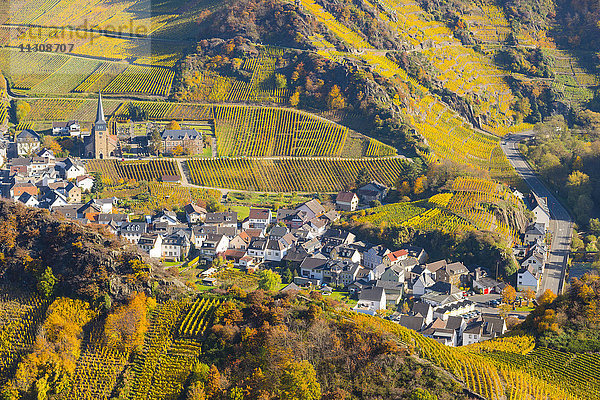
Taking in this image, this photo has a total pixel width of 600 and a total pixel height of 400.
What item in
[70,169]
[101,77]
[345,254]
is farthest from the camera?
[101,77]

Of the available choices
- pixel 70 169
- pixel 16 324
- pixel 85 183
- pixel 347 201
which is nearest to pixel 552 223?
pixel 347 201

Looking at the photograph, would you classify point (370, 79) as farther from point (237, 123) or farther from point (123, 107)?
point (123, 107)

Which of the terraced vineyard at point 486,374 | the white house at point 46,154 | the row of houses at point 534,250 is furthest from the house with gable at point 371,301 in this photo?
the white house at point 46,154

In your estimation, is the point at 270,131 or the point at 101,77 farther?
the point at 101,77

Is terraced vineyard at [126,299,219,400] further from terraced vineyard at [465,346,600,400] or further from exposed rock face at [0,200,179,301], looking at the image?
terraced vineyard at [465,346,600,400]

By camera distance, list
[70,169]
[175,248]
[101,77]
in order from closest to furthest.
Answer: [175,248] → [70,169] → [101,77]

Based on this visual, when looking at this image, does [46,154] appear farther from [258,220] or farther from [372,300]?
[372,300]

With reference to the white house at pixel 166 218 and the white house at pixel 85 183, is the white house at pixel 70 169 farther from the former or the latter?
the white house at pixel 166 218

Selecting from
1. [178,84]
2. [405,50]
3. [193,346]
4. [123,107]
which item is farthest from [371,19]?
[193,346]
